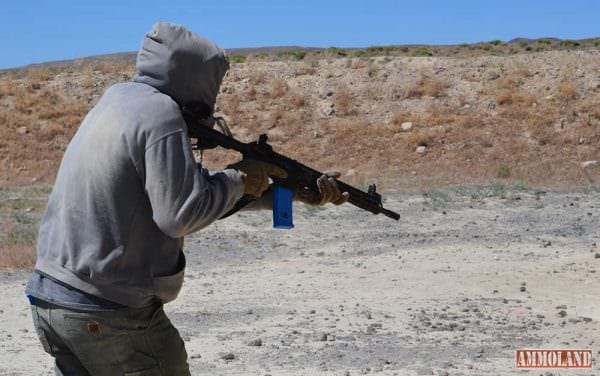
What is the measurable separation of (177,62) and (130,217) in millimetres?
466

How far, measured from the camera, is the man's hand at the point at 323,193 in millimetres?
3711

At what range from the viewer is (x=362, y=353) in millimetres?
6449

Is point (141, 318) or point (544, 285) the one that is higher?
point (141, 318)

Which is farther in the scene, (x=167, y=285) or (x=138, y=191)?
(x=167, y=285)

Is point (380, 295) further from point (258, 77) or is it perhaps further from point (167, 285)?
point (258, 77)

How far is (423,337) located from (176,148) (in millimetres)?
4517

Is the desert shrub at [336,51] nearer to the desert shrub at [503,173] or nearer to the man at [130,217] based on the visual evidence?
the desert shrub at [503,173]

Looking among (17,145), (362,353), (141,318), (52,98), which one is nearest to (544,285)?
(362,353)

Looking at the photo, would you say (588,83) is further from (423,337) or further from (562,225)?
(423,337)

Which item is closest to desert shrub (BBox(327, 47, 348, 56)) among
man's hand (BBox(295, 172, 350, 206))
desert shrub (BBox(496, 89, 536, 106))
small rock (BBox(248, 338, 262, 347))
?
desert shrub (BBox(496, 89, 536, 106))

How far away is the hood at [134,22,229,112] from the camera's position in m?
2.88

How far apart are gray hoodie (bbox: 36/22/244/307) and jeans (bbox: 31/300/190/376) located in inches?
2.7

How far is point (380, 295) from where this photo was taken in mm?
8523

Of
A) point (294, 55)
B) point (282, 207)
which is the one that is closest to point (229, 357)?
point (282, 207)
